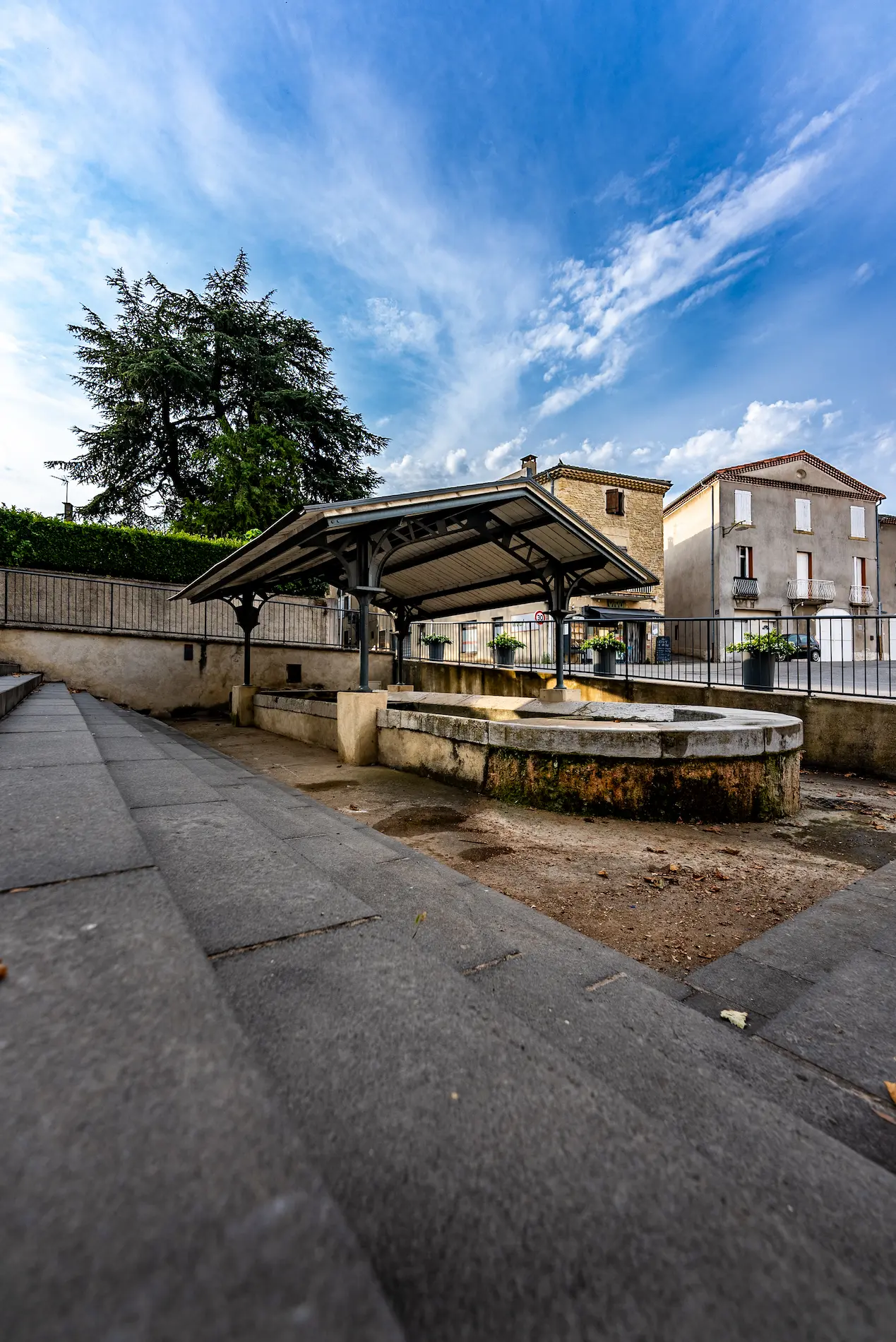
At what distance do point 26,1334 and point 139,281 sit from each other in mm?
27136

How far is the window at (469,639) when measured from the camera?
53.2 ft

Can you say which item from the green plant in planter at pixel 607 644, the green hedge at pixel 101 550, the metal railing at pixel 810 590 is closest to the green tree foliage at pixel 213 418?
the green hedge at pixel 101 550

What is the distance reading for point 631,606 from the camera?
2644 centimetres

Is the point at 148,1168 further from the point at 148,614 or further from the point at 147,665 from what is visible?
the point at 148,614

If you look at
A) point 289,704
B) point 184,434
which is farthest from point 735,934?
point 184,434

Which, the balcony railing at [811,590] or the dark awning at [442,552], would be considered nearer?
the dark awning at [442,552]

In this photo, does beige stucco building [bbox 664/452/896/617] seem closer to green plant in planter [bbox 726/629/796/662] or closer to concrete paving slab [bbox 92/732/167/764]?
green plant in planter [bbox 726/629/796/662]

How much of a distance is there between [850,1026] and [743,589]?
29253 mm

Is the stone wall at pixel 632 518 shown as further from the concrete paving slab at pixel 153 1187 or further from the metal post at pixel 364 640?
the concrete paving slab at pixel 153 1187

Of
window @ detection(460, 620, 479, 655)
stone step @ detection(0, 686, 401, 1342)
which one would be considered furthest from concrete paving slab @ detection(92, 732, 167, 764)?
window @ detection(460, 620, 479, 655)

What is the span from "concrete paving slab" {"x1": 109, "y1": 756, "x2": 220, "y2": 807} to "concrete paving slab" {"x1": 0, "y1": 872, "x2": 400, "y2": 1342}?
1.90 m

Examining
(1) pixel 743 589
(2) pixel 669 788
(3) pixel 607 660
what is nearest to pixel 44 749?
(2) pixel 669 788

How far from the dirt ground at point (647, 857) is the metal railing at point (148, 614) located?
33.9 ft

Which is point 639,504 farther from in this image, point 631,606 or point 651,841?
point 651,841
